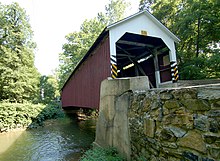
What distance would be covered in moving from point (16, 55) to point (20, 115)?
5.97 metres

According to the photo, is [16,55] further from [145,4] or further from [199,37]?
[199,37]

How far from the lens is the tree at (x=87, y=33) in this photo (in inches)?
791

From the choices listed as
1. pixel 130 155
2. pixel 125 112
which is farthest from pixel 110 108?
pixel 130 155

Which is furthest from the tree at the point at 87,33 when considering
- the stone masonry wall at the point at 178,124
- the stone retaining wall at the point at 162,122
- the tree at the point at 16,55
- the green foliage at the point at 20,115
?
the stone masonry wall at the point at 178,124

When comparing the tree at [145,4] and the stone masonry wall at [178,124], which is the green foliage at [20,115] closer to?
the stone masonry wall at [178,124]

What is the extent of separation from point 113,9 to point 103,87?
725 inches

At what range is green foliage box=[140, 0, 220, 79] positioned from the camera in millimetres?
7602

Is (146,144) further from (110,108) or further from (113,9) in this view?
(113,9)

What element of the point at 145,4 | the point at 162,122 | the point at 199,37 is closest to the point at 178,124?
the point at 162,122

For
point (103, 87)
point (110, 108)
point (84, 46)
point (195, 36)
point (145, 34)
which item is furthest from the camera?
point (84, 46)

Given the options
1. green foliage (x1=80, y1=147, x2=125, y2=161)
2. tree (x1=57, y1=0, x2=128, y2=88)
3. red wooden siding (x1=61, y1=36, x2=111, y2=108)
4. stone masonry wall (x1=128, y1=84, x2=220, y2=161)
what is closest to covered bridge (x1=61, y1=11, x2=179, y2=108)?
red wooden siding (x1=61, y1=36, x2=111, y2=108)

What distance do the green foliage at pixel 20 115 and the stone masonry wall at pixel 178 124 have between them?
10100 mm

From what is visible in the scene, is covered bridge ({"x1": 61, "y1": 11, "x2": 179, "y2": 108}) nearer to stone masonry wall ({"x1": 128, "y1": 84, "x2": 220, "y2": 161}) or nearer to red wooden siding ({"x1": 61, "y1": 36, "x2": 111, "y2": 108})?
red wooden siding ({"x1": 61, "y1": 36, "x2": 111, "y2": 108})

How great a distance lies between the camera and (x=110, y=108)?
408 centimetres
